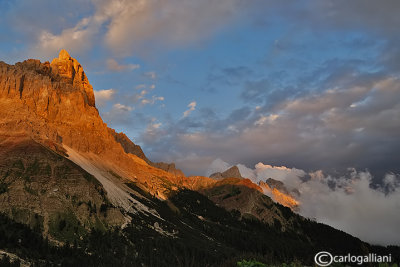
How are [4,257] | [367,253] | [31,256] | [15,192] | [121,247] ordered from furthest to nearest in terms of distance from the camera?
[15,192] → [121,247] → [31,256] → [4,257] → [367,253]

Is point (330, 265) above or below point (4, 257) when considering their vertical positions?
above

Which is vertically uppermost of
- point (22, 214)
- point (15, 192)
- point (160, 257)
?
point (15, 192)

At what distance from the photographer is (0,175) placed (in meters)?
197

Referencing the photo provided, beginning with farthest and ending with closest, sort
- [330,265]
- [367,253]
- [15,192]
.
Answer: [15,192] → [330,265] → [367,253]

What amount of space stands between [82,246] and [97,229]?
2716 centimetres

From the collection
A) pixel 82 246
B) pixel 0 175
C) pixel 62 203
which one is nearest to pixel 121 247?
pixel 82 246

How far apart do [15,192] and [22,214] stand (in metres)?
23.7

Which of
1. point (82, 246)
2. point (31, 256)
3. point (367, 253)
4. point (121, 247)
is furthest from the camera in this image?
point (121, 247)

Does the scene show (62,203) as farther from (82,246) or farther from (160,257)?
(160,257)

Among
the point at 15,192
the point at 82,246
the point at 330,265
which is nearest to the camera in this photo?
the point at 330,265

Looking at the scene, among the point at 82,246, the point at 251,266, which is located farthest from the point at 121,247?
the point at 251,266

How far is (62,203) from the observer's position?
190875 mm

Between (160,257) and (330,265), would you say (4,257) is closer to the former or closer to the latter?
(160,257)

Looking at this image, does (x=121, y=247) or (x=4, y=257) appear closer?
(x=4, y=257)
